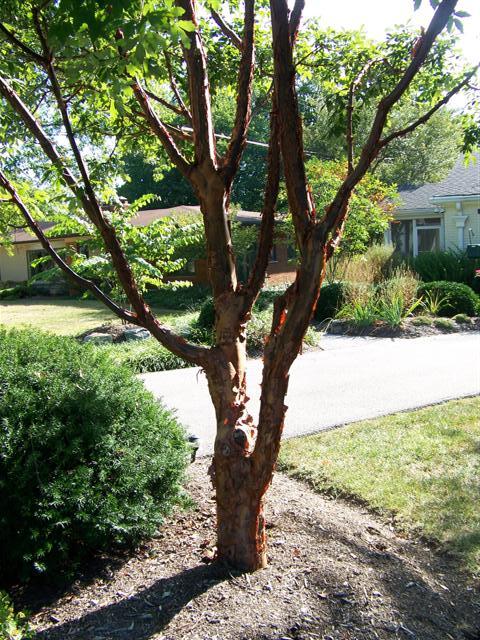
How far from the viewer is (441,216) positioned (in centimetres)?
2355

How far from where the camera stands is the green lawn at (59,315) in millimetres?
17873

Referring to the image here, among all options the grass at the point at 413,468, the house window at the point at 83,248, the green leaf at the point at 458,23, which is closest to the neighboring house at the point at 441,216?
the house window at the point at 83,248

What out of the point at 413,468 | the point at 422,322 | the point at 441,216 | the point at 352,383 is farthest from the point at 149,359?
the point at 441,216

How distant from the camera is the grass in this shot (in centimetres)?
400

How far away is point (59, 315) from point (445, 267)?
41.8ft

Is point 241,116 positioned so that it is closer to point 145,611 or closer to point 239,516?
point 239,516

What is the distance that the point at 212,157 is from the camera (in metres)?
3.36

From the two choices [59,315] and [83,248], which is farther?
[83,248]

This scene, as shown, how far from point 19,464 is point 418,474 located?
3025 mm

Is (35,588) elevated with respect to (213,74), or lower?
lower

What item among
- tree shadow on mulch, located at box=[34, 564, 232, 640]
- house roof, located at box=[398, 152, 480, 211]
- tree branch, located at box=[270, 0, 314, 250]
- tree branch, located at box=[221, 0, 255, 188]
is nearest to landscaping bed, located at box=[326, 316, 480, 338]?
house roof, located at box=[398, 152, 480, 211]

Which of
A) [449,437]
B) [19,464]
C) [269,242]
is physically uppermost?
[269,242]

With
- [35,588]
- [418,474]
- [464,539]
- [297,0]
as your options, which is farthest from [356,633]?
[297,0]

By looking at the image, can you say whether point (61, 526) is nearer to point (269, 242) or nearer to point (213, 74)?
point (269, 242)
